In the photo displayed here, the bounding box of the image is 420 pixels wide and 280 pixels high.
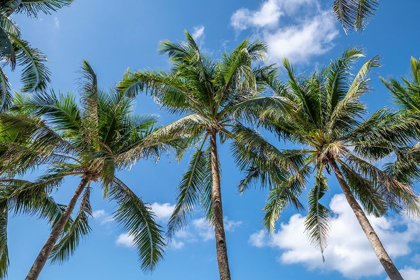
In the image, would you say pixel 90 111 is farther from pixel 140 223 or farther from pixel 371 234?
pixel 371 234

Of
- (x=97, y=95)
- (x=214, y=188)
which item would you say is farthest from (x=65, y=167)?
(x=214, y=188)

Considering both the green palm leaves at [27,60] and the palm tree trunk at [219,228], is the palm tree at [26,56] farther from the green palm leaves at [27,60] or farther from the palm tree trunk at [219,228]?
the palm tree trunk at [219,228]

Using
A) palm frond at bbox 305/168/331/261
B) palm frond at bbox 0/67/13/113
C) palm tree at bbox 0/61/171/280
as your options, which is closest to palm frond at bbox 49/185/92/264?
palm tree at bbox 0/61/171/280

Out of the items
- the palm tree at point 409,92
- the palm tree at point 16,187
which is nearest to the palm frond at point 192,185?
the palm tree at point 16,187

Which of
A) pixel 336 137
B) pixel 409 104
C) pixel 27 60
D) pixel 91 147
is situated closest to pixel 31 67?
pixel 27 60

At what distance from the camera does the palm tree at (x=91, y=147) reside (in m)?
10.6

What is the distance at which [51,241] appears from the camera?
9.73 metres

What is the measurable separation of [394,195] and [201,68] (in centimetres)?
728

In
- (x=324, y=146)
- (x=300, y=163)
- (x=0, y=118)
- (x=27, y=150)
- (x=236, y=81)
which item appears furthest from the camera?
(x=300, y=163)

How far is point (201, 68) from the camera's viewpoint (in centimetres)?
1145

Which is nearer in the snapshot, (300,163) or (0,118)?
(0,118)

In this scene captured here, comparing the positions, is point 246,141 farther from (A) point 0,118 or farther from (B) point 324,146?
(A) point 0,118

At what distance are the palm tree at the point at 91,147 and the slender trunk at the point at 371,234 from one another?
6.40 m

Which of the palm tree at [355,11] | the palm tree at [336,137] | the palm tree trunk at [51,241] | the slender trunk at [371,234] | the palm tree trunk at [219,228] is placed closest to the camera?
the palm tree at [355,11]
